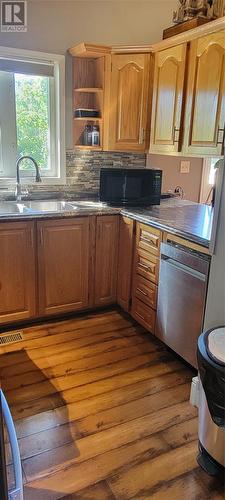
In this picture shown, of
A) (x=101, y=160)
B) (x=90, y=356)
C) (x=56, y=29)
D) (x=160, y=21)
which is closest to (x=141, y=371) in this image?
(x=90, y=356)

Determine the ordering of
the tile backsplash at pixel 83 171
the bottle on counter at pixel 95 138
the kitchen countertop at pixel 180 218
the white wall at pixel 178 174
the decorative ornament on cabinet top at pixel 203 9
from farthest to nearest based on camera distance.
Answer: the white wall at pixel 178 174 < the tile backsplash at pixel 83 171 < the bottle on counter at pixel 95 138 < the decorative ornament on cabinet top at pixel 203 9 < the kitchen countertop at pixel 180 218

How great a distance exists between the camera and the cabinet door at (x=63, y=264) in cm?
262

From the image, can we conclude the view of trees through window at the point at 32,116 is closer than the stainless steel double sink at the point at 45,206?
No

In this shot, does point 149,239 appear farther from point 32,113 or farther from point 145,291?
point 32,113

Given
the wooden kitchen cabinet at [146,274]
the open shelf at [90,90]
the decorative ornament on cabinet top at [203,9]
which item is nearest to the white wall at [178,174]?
the open shelf at [90,90]

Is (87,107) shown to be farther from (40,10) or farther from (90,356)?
(90,356)

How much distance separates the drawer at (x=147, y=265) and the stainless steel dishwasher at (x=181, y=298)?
0.09 meters

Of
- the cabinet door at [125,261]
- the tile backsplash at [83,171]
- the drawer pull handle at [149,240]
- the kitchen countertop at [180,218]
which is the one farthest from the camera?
the tile backsplash at [83,171]

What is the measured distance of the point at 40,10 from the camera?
277cm

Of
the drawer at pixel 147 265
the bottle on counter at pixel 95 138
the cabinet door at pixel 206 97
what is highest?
the cabinet door at pixel 206 97

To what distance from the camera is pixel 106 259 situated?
2.90m

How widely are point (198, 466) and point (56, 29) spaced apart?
307 centimetres

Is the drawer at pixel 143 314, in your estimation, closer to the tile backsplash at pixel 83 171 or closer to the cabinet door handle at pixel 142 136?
the tile backsplash at pixel 83 171

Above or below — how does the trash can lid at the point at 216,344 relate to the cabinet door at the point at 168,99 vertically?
below
